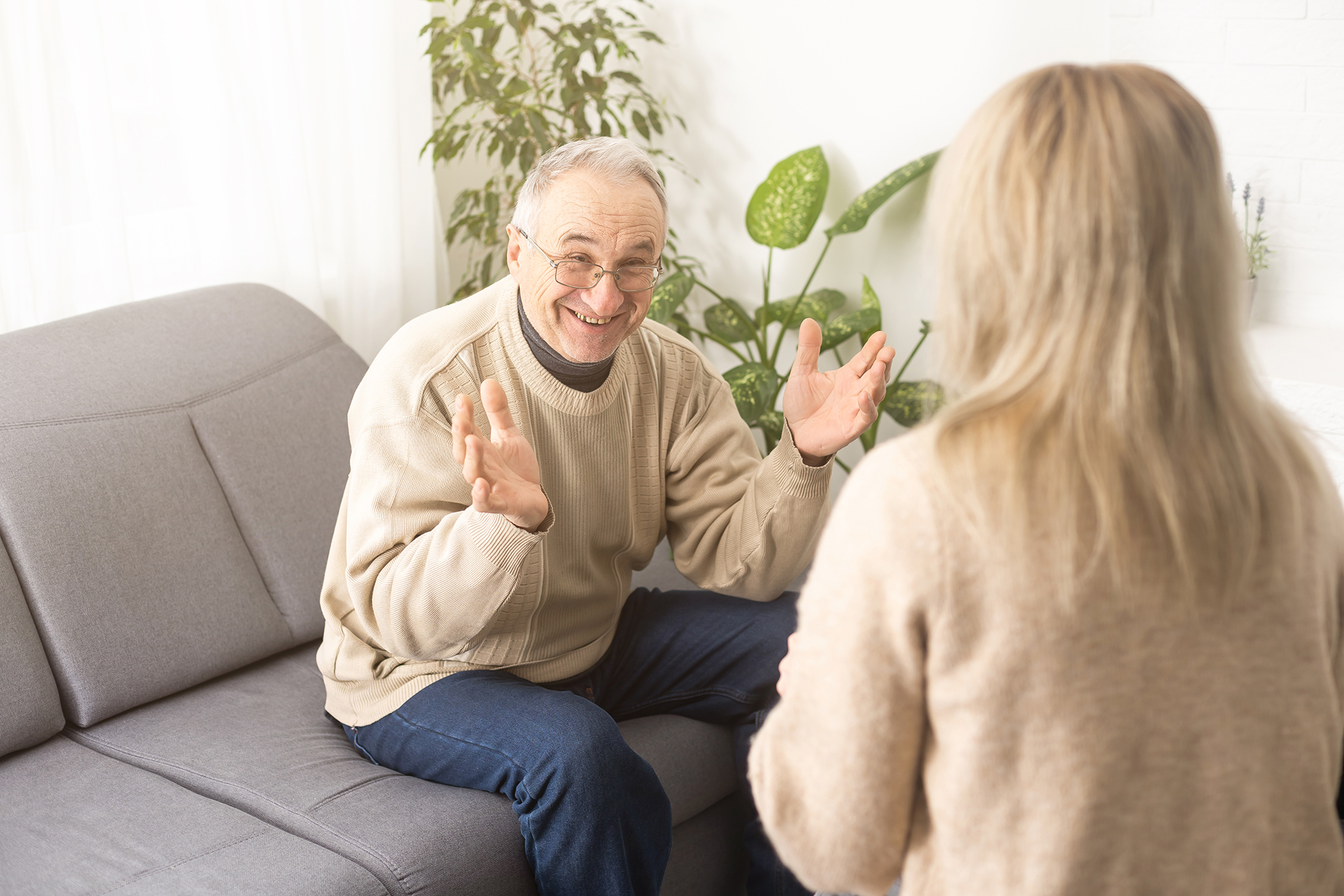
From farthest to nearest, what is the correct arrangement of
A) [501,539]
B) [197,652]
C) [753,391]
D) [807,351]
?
[753,391] < [197,652] < [807,351] < [501,539]

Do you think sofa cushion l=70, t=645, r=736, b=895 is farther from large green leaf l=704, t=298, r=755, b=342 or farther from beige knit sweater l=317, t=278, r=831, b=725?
large green leaf l=704, t=298, r=755, b=342

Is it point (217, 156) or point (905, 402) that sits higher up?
point (217, 156)

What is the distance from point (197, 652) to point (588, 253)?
0.88 metres

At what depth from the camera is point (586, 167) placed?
150cm

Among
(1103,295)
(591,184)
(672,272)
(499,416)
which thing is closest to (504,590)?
(499,416)

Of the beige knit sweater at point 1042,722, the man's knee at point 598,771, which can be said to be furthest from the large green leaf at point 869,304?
the beige knit sweater at point 1042,722

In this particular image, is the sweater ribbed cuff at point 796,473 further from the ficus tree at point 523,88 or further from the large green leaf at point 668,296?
the ficus tree at point 523,88

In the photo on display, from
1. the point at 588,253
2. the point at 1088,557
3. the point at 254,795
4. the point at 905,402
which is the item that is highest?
the point at 588,253

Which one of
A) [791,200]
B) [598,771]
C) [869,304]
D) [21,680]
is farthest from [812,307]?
[21,680]

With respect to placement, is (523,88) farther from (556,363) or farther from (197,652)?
(197,652)

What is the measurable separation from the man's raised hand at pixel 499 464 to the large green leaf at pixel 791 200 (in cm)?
135

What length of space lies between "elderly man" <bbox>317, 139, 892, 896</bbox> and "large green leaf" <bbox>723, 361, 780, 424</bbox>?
57 cm

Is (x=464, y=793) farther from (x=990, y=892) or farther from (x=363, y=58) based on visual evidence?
(x=363, y=58)

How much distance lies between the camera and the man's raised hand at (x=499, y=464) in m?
1.21
